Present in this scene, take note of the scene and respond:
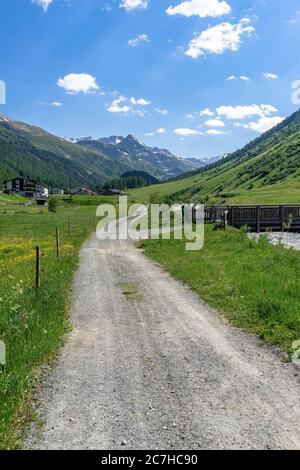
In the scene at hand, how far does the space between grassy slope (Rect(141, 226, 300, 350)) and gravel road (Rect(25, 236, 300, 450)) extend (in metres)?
0.81

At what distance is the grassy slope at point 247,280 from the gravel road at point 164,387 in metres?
0.81

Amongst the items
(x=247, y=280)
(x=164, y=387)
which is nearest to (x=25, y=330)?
(x=164, y=387)

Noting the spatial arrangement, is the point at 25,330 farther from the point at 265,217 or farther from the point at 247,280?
the point at 265,217

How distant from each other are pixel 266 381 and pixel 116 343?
4104mm

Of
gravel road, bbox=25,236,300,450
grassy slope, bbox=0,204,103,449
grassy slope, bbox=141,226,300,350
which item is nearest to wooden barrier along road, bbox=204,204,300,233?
grassy slope, bbox=141,226,300,350

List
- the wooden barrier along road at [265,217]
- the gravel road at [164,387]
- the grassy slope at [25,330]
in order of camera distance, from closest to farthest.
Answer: the gravel road at [164,387] → the grassy slope at [25,330] → the wooden barrier along road at [265,217]

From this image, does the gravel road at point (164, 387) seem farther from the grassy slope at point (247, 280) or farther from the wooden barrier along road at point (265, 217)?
the wooden barrier along road at point (265, 217)

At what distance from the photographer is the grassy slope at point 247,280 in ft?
40.3

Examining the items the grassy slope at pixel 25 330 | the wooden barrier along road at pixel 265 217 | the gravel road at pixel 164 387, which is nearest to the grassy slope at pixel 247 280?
the gravel road at pixel 164 387

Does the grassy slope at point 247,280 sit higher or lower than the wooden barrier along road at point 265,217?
lower

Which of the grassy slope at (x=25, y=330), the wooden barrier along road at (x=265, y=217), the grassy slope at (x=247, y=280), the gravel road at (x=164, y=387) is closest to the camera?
the gravel road at (x=164, y=387)
